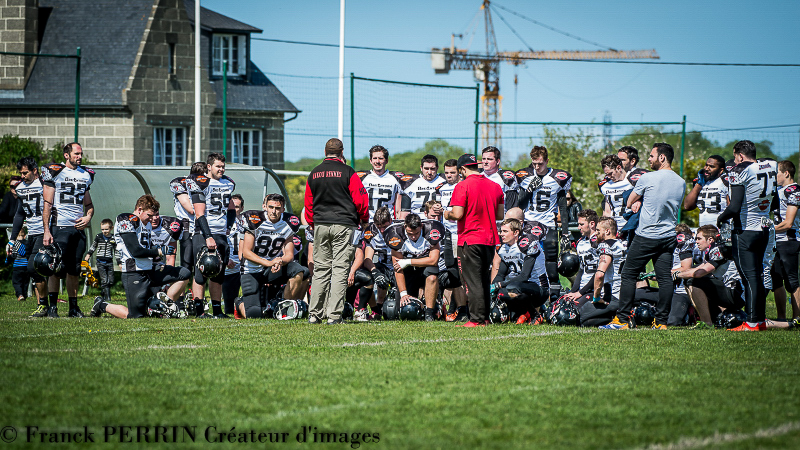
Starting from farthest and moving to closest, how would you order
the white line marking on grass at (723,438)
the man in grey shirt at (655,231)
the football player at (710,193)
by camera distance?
the football player at (710,193)
the man in grey shirt at (655,231)
the white line marking on grass at (723,438)

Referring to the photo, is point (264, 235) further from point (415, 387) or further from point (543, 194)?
point (415, 387)

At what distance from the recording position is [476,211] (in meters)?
9.20

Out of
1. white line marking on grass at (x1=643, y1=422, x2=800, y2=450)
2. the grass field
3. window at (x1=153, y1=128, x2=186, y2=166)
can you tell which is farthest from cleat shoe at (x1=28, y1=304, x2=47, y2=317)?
window at (x1=153, y1=128, x2=186, y2=166)

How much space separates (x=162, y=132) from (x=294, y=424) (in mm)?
27487

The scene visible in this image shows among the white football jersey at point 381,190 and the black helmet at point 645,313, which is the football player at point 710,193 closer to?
the black helmet at point 645,313

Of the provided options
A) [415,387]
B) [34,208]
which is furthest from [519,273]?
[34,208]

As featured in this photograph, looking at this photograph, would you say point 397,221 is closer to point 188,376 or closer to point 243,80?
point 188,376

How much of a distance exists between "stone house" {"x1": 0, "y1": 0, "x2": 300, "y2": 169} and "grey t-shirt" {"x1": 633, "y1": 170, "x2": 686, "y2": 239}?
69.9ft

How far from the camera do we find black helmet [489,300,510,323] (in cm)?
966

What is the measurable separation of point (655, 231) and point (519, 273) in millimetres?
1916

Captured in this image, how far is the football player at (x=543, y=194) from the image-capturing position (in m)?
11.7

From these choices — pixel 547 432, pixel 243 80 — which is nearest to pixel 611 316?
pixel 547 432

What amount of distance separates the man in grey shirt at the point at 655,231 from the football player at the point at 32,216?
23.4 ft

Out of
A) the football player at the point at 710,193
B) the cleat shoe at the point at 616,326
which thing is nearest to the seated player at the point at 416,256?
the cleat shoe at the point at 616,326
